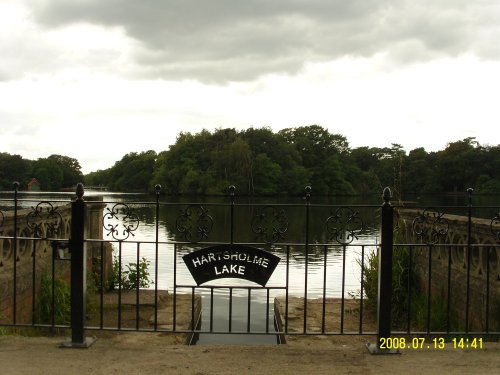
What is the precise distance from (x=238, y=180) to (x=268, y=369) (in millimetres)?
67017

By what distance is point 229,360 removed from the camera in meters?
3.98

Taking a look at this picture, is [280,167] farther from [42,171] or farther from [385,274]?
[385,274]

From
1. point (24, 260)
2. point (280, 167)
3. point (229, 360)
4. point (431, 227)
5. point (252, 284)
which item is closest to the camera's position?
point (229, 360)

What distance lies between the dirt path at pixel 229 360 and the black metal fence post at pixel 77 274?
0.44ft

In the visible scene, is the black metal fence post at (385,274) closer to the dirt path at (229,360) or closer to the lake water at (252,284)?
the lake water at (252,284)

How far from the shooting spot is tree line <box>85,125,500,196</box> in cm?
7062

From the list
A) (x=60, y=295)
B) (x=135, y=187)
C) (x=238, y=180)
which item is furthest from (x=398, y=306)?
(x=135, y=187)

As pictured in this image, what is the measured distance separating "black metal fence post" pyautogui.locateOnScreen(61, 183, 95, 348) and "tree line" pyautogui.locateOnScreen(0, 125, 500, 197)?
5990cm

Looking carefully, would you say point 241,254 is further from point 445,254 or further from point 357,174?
point 357,174

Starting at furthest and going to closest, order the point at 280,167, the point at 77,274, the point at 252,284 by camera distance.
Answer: the point at 280,167 → the point at 252,284 → the point at 77,274

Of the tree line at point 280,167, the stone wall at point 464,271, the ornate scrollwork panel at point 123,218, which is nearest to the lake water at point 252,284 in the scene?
the ornate scrollwork panel at point 123,218

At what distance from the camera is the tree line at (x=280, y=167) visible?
230 feet

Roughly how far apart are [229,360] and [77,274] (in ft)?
4.92

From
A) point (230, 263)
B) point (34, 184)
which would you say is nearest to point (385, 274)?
point (230, 263)
